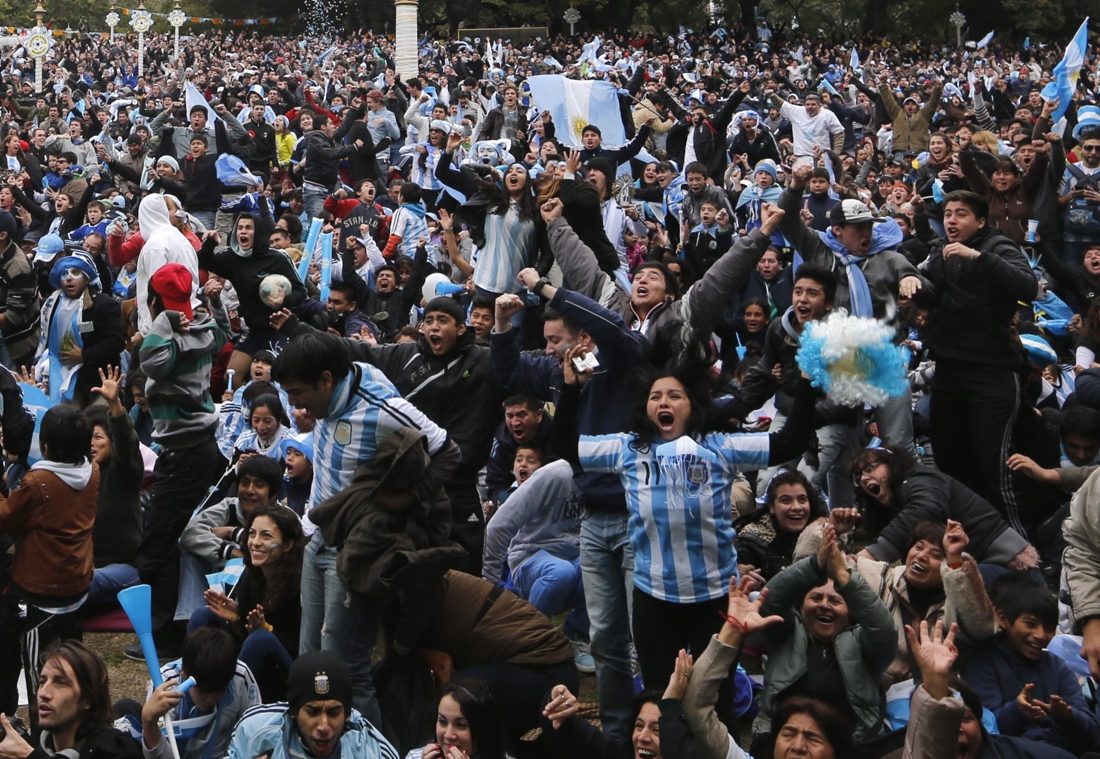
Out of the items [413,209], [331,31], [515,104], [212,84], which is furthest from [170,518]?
[331,31]

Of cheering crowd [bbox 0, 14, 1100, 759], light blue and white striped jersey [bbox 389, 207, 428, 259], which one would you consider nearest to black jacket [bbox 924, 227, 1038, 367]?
cheering crowd [bbox 0, 14, 1100, 759]

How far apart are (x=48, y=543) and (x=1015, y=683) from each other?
13.4 feet

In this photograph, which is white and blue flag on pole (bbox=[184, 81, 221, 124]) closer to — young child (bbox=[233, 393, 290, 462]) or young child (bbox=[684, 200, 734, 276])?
young child (bbox=[684, 200, 734, 276])

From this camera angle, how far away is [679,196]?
1247cm

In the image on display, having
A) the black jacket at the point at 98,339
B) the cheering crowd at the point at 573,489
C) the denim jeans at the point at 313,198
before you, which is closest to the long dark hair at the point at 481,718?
the cheering crowd at the point at 573,489

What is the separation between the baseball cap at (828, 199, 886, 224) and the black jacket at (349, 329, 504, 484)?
76.7 inches

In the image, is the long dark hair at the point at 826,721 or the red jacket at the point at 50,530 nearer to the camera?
the long dark hair at the point at 826,721

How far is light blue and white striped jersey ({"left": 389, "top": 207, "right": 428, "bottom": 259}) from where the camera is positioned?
39.8 ft

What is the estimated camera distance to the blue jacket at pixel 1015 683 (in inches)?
184

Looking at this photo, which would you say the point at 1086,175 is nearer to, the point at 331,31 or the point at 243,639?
the point at 243,639

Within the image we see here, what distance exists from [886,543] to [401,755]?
2.19 m

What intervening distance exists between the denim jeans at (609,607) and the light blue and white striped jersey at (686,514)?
1.39 ft

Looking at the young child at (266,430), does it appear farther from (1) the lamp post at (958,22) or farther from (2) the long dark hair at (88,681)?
(1) the lamp post at (958,22)

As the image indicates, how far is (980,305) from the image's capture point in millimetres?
6316
